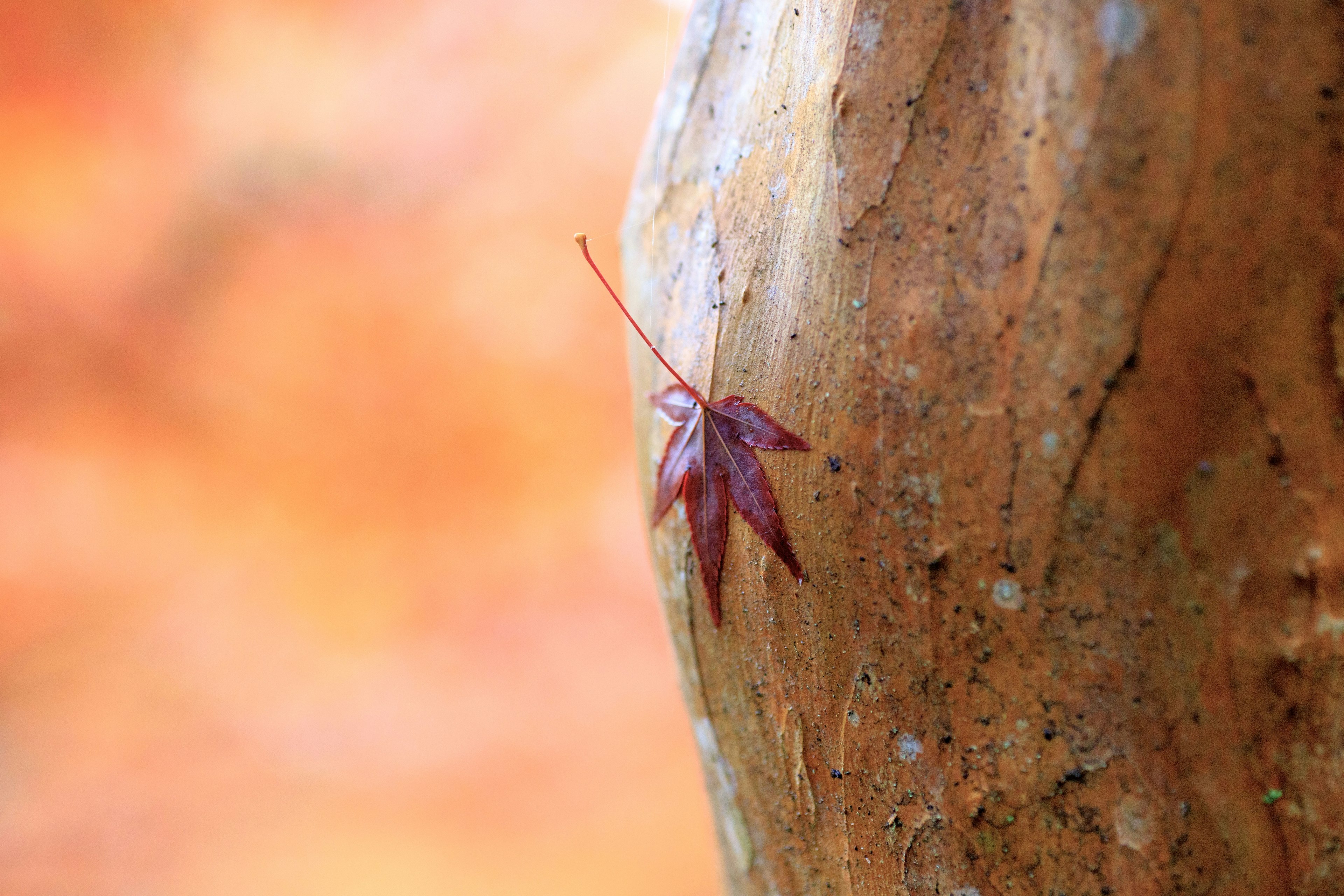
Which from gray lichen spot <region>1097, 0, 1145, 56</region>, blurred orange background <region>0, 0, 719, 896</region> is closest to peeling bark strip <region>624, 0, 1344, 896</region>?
gray lichen spot <region>1097, 0, 1145, 56</region>

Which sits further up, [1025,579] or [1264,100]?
[1264,100]

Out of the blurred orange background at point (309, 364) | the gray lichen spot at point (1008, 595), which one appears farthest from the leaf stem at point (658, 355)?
the blurred orange background at point (309, 364)

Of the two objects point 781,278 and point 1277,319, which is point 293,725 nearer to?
point 781,278

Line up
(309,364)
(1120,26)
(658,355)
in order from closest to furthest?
1. (1120,26)
2. (658,355)
3. (309,364)

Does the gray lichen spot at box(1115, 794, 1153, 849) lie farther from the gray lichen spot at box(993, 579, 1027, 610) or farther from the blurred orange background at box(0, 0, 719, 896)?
the blurred orange background at box(0, 0, 719, 896)

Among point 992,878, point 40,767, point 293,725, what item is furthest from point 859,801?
point 40,767

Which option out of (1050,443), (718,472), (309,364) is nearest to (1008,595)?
(1050,443)

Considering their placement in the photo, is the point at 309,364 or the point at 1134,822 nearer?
the point at 1134,822

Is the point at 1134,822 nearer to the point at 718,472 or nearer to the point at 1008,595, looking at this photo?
the point at 1008,595
